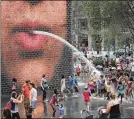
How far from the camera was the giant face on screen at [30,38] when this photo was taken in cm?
2506

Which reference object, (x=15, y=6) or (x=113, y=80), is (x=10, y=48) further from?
(x=113, y=80)

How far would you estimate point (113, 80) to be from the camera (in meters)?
22.7

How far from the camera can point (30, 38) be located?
83.5 ft

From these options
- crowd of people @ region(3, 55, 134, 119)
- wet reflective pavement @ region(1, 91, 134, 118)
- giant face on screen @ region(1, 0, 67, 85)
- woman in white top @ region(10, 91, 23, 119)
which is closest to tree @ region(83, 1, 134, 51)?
giant face on screen @ region(1, 0, 67, 85)

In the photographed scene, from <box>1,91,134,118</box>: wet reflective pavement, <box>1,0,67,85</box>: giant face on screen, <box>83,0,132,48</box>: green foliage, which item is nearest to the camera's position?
<box>1,91,134,118</box>: wet reflective pavement

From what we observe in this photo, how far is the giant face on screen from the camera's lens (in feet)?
82.2

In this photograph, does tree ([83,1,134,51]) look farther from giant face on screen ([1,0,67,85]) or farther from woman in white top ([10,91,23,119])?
woman in white top ([10,91,23,119])

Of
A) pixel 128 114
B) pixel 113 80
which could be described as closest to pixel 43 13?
pixel 113 80

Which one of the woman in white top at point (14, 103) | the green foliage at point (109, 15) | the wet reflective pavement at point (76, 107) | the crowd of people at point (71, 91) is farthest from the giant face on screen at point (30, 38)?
the woman in white top at point (14, 103)

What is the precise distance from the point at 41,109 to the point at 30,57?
682cm

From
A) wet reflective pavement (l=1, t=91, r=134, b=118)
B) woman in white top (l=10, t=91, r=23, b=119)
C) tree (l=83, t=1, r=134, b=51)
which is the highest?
tree (l=83, t=1, r=134, b=51)

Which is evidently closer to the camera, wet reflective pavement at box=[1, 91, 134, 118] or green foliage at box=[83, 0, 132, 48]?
wet reflective pavement at box=[1, 91, 134, 118]

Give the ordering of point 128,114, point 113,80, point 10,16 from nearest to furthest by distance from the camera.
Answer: point 128,114, point 113,80, point 10,16

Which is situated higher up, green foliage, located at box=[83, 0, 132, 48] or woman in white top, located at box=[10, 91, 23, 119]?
green foliage, located at box=[83, 0, 132, 48]
